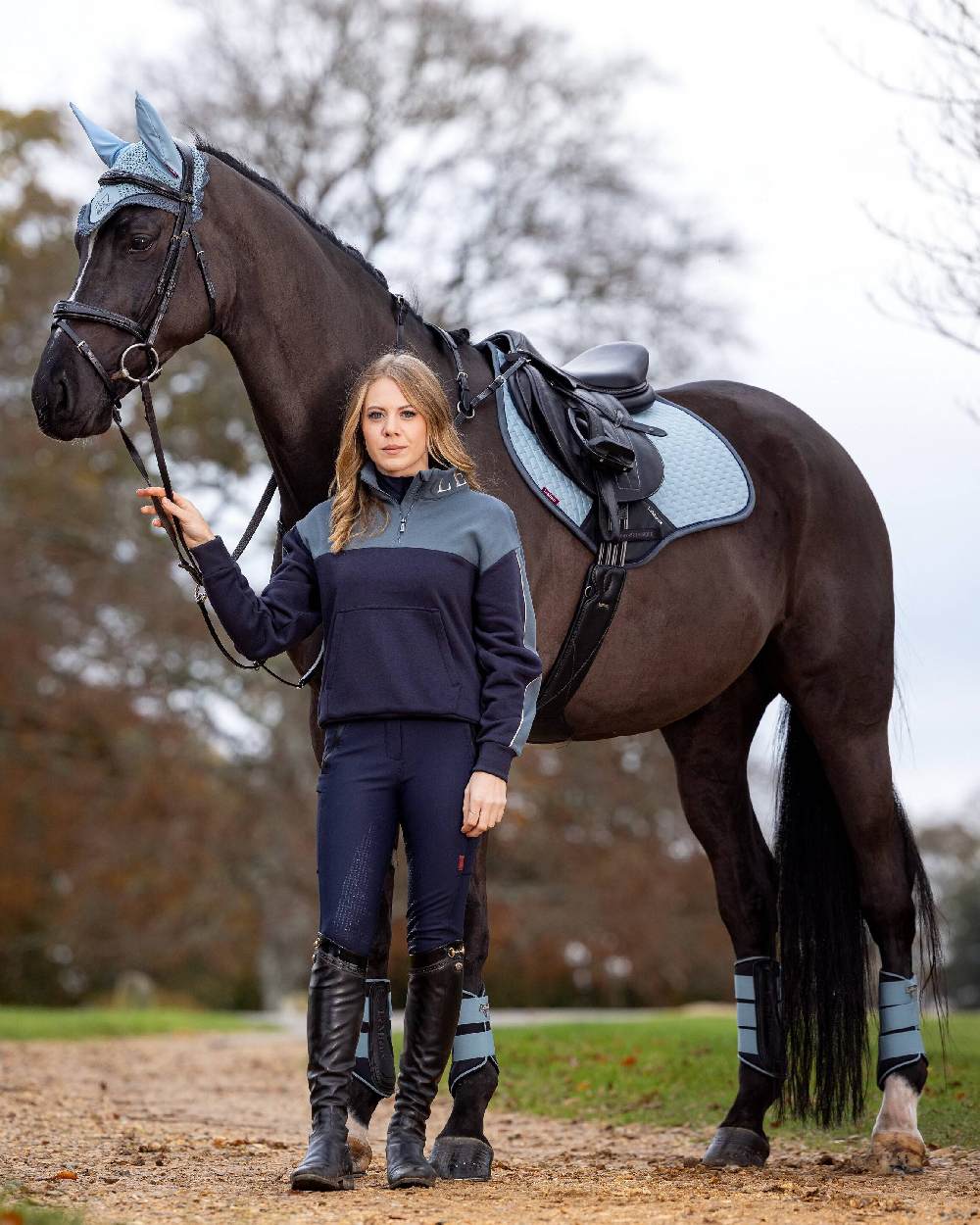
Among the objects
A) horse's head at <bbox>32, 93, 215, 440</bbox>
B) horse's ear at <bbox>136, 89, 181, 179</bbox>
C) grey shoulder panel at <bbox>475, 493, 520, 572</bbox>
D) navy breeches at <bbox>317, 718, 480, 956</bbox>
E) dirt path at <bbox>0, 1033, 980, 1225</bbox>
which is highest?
horse's ear at <bbox>136, 89, 181, 179</bbox>

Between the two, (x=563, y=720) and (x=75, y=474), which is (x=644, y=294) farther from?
(x=563, y=720)

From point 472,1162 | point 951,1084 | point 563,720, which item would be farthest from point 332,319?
point 951,1084

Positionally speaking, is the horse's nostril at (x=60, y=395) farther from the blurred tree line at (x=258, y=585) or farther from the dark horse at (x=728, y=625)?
the blurred tree line at (x=258, y=585)

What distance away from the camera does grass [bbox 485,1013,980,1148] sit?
5.95m

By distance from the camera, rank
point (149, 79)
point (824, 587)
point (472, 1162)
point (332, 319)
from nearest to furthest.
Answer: point (472, 1162) → point (332, 319) → point (824, 587) → point (149, 79)

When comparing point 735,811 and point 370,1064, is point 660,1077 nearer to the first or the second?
point 735,811

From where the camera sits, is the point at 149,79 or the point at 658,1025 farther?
the point at 149,79

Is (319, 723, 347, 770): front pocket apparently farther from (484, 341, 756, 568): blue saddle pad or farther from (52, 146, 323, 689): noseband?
(484, 341, 756, 568): blue saddle pad

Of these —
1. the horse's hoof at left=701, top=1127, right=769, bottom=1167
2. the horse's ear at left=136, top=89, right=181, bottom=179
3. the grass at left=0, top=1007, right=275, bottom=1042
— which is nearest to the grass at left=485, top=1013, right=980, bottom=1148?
the horse's hoof at left=701, top=1127, right=769, bottom=1167

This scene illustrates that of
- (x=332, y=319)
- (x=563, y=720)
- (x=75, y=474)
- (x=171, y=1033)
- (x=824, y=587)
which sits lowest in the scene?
(x=171, y=1033)

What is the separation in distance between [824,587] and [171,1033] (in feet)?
33.6

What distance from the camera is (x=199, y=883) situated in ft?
58.2

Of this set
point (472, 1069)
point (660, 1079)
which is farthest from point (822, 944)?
point (660, 1079)

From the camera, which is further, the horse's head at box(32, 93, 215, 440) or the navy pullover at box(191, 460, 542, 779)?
the horse's head at box(32, 93, 215, 440)
